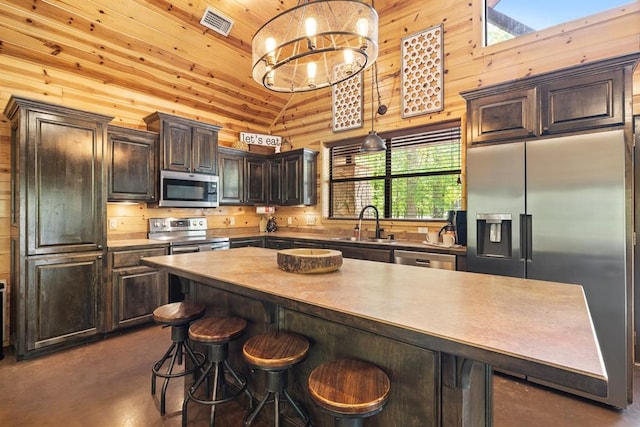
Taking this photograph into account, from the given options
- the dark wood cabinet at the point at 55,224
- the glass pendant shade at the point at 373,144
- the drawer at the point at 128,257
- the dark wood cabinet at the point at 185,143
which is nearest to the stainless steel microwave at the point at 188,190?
the dark wood cabinet at the point at 185,143

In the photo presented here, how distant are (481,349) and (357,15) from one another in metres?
1.68

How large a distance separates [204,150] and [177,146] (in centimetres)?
38

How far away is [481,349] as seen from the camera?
2.87ft

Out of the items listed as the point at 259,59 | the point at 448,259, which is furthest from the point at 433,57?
the point at 259,59

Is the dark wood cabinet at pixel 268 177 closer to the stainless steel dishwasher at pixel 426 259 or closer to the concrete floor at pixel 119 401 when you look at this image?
the stainless steel dishwasher at pixel 426 259

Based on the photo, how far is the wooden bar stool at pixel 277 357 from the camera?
1441 mm

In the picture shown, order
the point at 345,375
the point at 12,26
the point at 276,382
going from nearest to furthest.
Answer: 1. the point at 345,375
2. the point at 276,382
3. the point at 12,26

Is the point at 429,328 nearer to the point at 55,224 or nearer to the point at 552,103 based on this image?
the point at 552,103

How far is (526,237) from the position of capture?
261 cm

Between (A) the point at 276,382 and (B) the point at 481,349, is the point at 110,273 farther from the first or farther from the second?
(B) the point at 481,349

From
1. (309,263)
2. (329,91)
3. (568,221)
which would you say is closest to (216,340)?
(309,263)

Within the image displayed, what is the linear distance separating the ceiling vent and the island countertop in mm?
2977

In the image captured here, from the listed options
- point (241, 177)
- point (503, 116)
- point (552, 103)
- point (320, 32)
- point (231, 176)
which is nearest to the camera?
point (320, 32)

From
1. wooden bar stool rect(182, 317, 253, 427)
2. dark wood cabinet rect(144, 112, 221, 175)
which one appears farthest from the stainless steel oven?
wooden bar stool rect(182, 317, 253, 427)
